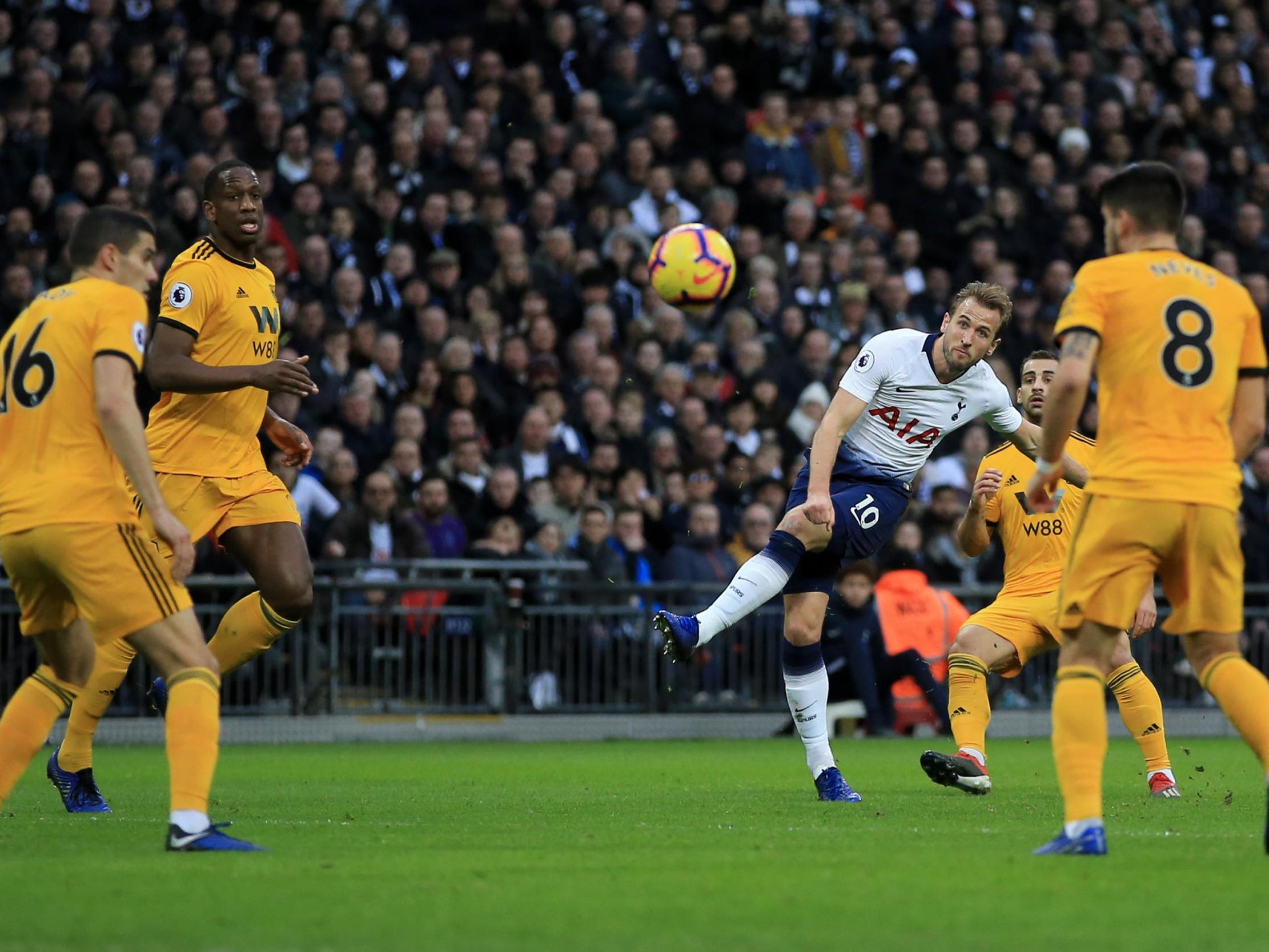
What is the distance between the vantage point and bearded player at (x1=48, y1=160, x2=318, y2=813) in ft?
28.4

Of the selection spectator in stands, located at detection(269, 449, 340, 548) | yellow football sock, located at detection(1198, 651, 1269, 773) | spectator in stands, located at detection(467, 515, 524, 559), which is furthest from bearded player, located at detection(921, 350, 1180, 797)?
spectator in stands, located at detection(269, 449, 340, 548)

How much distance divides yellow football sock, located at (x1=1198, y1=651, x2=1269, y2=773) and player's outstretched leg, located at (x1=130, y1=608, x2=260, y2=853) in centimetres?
355

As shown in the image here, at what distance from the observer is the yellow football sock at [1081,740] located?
6.14 metres

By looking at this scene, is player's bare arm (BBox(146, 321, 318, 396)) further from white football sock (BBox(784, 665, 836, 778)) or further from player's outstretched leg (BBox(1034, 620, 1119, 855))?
player's outstretched leg (BBox(1034, 620, 1119, 855))

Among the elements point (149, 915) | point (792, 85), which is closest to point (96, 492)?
point (149, 915)

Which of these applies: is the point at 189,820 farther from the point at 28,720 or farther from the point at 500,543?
the point at 500,543

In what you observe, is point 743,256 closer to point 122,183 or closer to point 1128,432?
point 122,183

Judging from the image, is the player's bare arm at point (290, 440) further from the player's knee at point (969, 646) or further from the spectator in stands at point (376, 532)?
the spectator in stands at point (376, 532)

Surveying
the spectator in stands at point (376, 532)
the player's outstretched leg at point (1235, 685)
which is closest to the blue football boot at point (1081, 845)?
the player's outstretched leg at point (1235, 685)

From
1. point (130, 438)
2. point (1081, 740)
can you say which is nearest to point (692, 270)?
point (130, 438)

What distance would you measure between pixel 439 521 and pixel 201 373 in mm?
8007

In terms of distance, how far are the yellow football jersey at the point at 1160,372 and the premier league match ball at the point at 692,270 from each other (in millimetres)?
7454

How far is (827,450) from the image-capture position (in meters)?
8.95

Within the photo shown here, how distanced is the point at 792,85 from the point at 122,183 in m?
8.58
